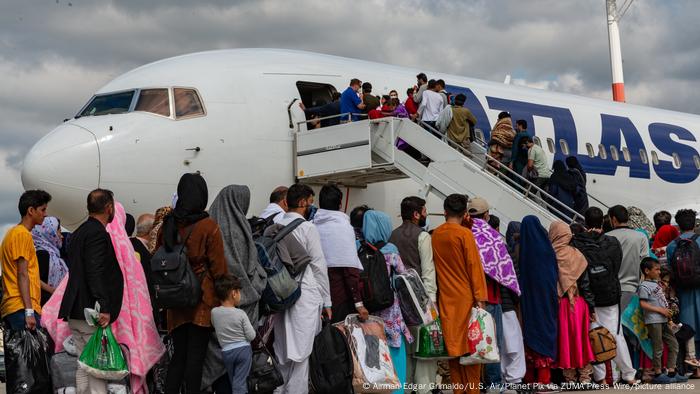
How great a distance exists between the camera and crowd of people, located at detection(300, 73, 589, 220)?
13.8 meters

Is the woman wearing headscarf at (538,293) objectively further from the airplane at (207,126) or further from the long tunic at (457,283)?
the airplane at (207,126)

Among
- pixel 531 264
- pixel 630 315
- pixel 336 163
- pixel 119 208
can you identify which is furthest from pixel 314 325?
pixel 336 163

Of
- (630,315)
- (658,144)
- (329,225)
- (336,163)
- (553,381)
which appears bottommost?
(553,381)

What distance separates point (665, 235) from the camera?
12797 mm

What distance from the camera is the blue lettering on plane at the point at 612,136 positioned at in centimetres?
1673

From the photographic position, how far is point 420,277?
873 centimetres

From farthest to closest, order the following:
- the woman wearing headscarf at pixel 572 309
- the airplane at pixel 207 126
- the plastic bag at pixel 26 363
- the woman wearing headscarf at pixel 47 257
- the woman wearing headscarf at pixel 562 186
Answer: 1. the woman wearing headscarf at pixel 562 186
2. the airplane at pixel 207 126
3. the woman wearing headscarf at pixel 572 309
4. the woman wearing headscarf at pixel 47 257
5. the plastic bag at pixel 26 363

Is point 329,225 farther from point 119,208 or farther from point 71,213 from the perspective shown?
point 71,213

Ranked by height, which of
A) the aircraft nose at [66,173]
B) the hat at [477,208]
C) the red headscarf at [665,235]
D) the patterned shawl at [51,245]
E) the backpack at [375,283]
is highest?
the aircraft nose at [66,173]

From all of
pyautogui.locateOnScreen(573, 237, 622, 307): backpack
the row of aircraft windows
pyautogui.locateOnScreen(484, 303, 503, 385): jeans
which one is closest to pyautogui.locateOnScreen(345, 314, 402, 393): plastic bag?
pyautogui.locateOnScreen(484, 303, 503, 385): jeans

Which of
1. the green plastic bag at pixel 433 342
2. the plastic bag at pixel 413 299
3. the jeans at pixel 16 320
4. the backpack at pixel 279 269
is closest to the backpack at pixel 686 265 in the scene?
the green plastic bag at pixel 433 342

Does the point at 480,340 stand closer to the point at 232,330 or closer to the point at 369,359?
the point at 369,359

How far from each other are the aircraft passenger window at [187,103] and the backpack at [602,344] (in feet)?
20.2

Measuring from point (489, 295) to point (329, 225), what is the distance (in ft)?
6.06
